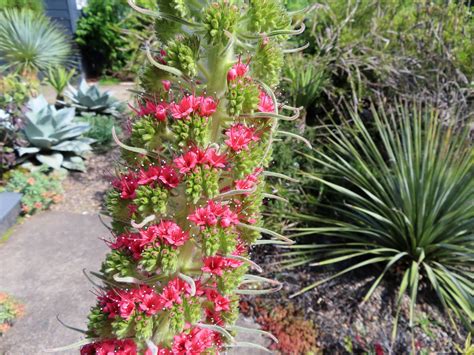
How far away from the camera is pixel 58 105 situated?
7.06m

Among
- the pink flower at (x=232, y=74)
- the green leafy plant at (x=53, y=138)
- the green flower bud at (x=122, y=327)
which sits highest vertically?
the pink flower at (x=232, y=74)

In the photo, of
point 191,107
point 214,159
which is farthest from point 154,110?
point 214,159

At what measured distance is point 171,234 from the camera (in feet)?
4.15

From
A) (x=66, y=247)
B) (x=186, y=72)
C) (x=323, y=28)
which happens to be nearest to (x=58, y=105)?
(x=66, y=247)

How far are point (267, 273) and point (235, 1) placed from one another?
105 inches

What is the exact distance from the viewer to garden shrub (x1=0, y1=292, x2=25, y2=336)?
2.94m

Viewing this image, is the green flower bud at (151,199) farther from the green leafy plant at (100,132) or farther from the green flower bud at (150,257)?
the green leafy plant at (100,132)

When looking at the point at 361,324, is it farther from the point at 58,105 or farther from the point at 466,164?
the point at 58,105

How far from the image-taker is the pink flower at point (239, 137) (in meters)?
1.24

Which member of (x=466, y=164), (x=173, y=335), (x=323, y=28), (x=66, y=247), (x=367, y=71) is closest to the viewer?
(x=173, y=335)

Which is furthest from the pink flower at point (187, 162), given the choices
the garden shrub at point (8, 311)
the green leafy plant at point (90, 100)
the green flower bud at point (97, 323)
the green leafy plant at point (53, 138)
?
the green leafy plant at point (90, 100)

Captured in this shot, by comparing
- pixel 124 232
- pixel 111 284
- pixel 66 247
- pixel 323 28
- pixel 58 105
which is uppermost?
pixel 323 28

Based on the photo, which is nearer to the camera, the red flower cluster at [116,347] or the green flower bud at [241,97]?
the green flower bud at [241,97]

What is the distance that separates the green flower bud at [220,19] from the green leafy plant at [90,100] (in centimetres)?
610
